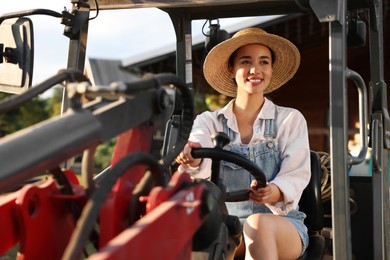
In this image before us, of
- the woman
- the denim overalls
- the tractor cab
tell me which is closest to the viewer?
the tractor cab

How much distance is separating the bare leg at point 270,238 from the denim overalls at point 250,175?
5.1 inches

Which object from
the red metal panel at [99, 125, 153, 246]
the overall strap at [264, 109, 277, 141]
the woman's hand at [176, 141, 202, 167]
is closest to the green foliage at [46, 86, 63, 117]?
the overall strap at [264, 109, 277, 141]

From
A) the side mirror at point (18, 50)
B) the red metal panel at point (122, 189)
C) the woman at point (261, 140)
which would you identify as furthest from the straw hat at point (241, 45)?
the red metal panel at point (122, 189)

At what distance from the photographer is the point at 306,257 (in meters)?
3.11

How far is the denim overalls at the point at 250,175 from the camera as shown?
10.0ft

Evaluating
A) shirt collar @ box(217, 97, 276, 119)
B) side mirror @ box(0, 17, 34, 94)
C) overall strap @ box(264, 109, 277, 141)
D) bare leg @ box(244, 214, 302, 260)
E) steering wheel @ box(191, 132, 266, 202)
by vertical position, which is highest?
side mirror @ box(0, 17, 34, 94)

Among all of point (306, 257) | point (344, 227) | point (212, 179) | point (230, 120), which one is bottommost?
point (306, 257)

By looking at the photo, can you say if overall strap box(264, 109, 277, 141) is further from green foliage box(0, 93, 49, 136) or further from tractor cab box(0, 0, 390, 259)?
green foliage box(0, 93, 49, 136)

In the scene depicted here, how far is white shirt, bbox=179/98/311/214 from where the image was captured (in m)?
2.87

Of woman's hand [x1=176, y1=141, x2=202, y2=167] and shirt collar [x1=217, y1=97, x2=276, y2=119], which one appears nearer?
woman's hand [x1=176, y1=141, x2=202, y2=167]

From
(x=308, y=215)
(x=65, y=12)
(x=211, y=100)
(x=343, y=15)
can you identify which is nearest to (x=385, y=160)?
(x=308, y=215)

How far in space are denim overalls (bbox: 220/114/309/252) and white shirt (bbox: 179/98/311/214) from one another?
27 millimetres

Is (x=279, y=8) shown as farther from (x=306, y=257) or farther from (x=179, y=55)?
(x=306, y=257)

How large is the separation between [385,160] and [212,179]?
1061mm
